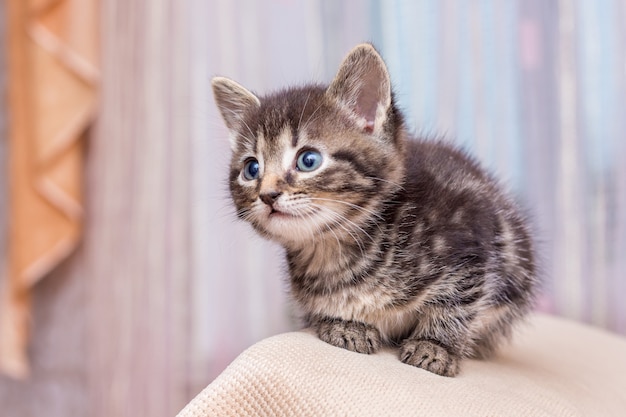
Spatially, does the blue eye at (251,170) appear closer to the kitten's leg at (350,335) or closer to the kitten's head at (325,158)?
the kitten's head at (325,158)

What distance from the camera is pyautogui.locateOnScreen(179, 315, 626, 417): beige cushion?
2.77 feet

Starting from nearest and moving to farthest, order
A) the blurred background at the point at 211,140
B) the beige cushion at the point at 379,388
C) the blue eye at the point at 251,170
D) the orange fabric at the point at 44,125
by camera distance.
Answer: the beige cushion at the point at 379,388
the blue eye at the point at 251,170
the blurred background at the point at 211,140
the orange fabric at the point at 44,125

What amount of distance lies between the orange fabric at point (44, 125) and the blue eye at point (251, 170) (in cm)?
167

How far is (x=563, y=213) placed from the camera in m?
1.89

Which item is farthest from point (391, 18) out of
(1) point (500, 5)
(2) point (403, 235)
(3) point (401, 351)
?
(3) point (401, 351)

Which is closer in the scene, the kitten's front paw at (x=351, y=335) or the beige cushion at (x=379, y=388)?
the beige cushion at (x=379, y=388)

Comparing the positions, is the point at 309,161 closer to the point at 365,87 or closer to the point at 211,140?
the point at 365,87

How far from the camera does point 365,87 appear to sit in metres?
1.16

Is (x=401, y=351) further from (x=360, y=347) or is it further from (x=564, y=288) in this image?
(x=564, y=288)

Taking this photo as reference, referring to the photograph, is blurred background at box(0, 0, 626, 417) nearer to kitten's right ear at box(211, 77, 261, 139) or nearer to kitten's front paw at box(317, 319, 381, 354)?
kitten's right ear at box(211, 77, 261, 139)

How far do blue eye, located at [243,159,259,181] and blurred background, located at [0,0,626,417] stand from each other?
404 millimetres

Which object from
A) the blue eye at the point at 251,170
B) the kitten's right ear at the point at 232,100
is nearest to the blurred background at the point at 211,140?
the kitten's right ear at the point at 232,100

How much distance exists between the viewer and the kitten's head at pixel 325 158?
1089 millimetres

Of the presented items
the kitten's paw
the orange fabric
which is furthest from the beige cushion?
the orange fabric
